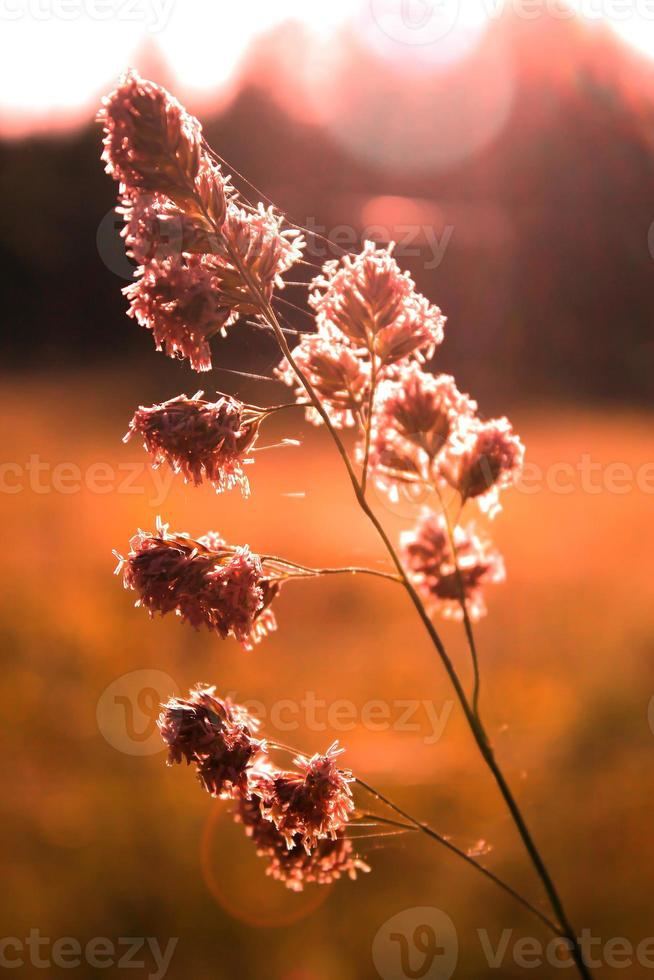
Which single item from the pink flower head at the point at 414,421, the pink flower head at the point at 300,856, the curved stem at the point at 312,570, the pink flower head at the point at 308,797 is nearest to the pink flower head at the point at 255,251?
the pink flower head at the point at 414,421

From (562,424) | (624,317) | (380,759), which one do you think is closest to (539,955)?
(380,759)

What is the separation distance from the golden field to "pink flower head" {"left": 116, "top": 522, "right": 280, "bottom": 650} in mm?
268

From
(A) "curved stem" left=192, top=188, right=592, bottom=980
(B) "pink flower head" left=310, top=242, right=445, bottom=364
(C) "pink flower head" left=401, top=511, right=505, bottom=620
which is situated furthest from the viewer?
(C) "pink flower head" left=401, top=511, right=505, bottom=620

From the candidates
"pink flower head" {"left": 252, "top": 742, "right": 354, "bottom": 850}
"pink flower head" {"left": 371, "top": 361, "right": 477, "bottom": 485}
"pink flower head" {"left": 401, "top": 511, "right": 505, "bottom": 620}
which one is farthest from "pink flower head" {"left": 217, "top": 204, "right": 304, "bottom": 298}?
"pink flower head" {"left": 252, "top": 742, "right": 354, "bottom": 850}

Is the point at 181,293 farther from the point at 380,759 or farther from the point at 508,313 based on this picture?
the point at 508,313

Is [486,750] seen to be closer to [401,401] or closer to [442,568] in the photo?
[442,568]

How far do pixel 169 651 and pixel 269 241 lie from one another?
165 inches

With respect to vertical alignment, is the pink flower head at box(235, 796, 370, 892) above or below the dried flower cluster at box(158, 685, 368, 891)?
below

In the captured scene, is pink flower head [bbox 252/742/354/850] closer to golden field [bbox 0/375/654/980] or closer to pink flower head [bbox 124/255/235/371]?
golden field [bbox 0/375/654/980]

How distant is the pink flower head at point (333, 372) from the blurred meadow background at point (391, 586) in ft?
0.23

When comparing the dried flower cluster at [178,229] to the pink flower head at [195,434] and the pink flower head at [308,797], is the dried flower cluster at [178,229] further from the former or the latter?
the pink flower head at [308,797]

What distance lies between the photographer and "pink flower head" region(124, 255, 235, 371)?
127cm

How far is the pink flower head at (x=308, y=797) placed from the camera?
1.29 m

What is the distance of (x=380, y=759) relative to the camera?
13.7ft
